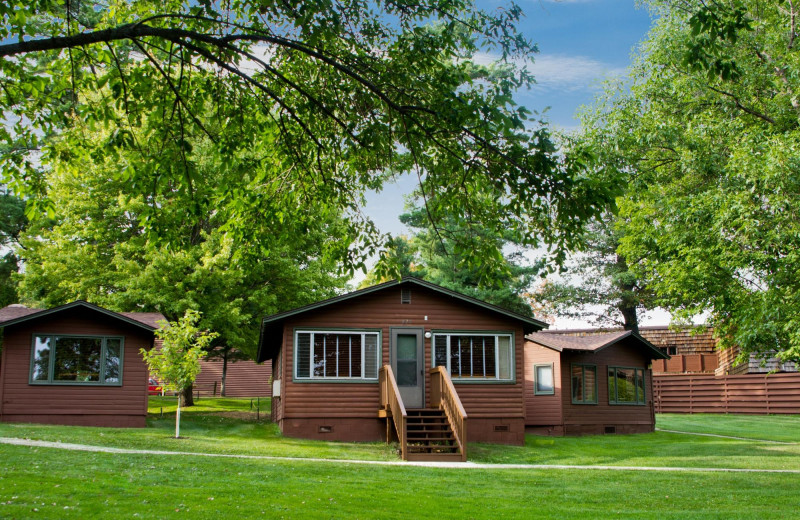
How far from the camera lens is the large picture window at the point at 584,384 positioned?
24734 mm

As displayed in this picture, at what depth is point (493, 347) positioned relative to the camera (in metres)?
20.1

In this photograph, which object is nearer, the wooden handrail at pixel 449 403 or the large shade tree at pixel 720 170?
the wooden handrail at pixel 449 403

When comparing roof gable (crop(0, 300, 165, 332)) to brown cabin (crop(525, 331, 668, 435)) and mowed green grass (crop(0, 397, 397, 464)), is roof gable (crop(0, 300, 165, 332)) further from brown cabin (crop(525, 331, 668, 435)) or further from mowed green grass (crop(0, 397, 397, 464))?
brown cabin (crop(525, 331, 668, 435))

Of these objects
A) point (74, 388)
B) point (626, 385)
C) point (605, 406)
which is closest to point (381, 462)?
point (74, 388)

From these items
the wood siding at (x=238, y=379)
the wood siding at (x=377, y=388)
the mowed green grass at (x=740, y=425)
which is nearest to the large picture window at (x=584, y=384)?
the mowed green grass at (x=740, y=425)

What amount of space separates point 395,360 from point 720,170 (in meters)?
9.59

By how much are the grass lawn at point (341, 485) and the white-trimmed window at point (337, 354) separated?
2.29 metres

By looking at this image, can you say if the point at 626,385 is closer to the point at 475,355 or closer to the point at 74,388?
the point at 475,355

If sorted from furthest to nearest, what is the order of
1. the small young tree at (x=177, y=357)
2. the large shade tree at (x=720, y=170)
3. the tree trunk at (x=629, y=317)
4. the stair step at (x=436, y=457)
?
the tree trunk at (x=629, y=317) < the small young tree at (x=177, y=357) < the large shade tree at (x=720, y=170) < the stair step at (x=436, y=457)

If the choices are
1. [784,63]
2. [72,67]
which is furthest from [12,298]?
[784,63]

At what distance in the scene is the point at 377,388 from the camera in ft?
64.1

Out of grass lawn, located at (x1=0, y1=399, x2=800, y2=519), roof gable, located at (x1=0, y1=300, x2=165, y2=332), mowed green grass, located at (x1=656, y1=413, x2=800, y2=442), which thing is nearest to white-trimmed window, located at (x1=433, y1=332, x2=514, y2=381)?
grass lawn, located at (x1=0, y1=399, x2=800, y2=519)

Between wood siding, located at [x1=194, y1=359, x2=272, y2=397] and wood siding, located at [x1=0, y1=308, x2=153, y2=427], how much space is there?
68.6ft

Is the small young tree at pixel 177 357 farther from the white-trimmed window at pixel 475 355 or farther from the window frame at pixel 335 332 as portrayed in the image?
the white-trimmed window at pixel 475 355
